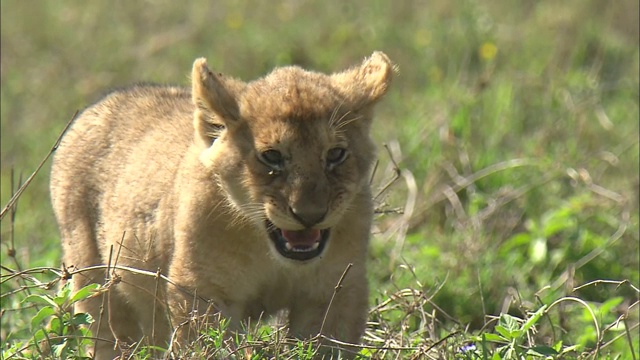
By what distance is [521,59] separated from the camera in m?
10.7

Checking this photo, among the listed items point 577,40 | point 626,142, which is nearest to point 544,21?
point 577,40

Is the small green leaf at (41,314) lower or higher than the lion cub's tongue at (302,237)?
higher

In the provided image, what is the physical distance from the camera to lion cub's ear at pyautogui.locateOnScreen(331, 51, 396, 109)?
18.0 ft

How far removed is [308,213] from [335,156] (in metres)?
0.33

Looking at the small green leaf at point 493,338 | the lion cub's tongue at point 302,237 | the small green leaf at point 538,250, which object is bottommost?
the small green leaf at point 538,250

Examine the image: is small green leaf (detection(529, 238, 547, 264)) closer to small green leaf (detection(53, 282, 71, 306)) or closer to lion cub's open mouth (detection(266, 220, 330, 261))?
lion cub's open mouth (detection(266, 220, 330, 261))

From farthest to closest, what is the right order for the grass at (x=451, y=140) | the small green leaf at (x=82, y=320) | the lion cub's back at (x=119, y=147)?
the grass at (x=451, y=140) → the lion cub's back at (x=119, y=147) → the small green leaf at (x=82, y=320)

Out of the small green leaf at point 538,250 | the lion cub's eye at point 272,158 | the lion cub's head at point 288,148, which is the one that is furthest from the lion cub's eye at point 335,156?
the small green leaf at point 538,250

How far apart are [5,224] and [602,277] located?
377 cm

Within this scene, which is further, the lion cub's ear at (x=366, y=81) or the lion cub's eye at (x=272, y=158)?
the lion cub's ear at (x=366, y=81)

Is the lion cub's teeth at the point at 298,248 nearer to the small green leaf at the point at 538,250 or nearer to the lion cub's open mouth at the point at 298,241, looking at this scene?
the lion cub's open mouth at the point at 298,241

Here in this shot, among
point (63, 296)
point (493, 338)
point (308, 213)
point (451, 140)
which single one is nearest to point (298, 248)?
point (308, 213)

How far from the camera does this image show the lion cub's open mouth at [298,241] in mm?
5156

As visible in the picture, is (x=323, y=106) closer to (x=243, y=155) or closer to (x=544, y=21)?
(x=243, y=155)
